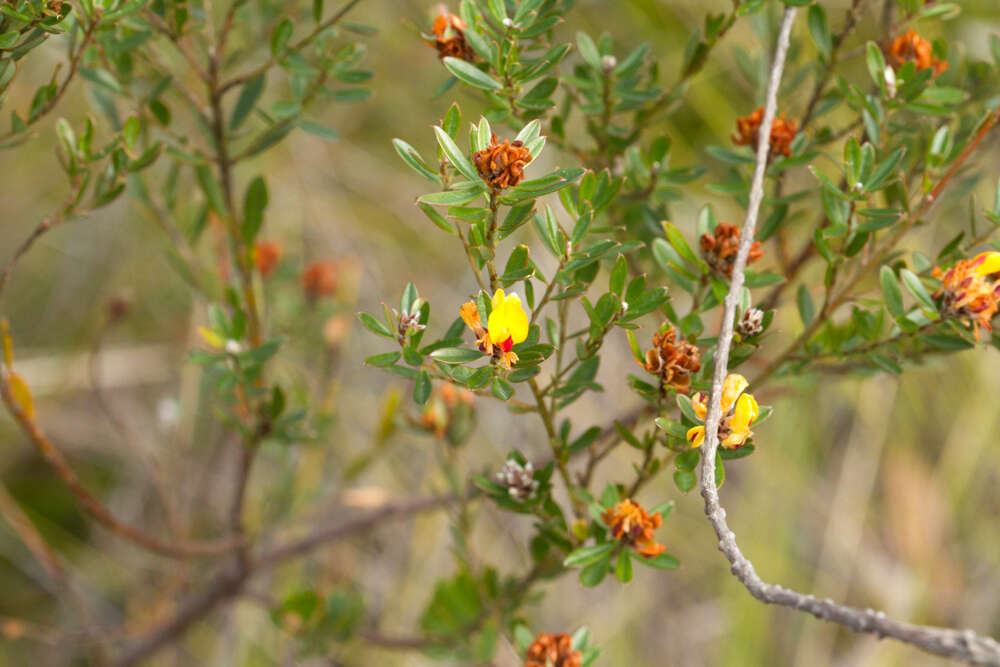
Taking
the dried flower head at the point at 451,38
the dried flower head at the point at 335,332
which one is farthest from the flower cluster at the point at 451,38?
the dried flower head at the point at 335,332

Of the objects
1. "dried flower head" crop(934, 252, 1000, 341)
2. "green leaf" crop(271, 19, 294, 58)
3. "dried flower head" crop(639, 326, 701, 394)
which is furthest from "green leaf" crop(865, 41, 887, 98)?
"green leaf" crop(271, 19, 294, 58)

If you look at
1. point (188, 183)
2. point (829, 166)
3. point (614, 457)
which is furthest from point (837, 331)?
point (188, 183)

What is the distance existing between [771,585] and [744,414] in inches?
4.2

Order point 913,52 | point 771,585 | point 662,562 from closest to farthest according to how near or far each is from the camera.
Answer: point 771,585 → point 662,562 → point 913,52

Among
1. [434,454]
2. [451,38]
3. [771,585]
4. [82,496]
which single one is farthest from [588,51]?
[434,454]

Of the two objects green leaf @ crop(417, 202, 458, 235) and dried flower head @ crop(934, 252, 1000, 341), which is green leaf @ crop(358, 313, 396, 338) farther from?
dried flower head @ crop(934, 252, 1000, 341)

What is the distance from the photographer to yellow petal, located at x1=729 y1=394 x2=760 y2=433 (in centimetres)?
49

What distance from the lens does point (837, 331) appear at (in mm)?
730

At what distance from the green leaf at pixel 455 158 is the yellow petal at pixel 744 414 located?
0.72 ft

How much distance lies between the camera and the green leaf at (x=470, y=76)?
52cm

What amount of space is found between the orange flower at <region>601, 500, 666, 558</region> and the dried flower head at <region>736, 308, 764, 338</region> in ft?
0.50

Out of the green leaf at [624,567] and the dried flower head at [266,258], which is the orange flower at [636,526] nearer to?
the green leaf at [624,567]

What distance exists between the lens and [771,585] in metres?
0.47

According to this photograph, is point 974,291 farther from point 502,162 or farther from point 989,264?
point 502,162
